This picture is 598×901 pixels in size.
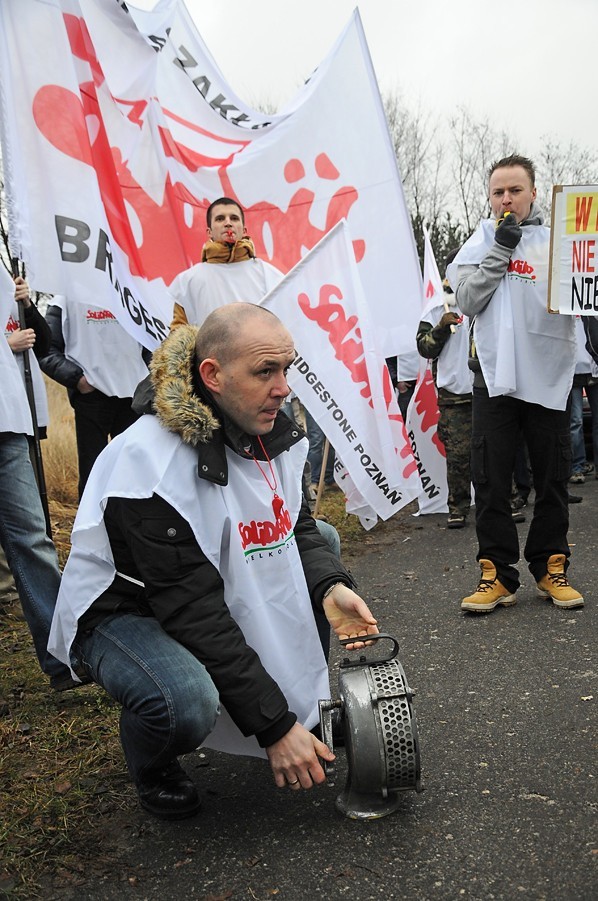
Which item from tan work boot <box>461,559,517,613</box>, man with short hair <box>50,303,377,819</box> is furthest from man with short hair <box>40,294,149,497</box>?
man with short hair <box>50,303,377,819</box>

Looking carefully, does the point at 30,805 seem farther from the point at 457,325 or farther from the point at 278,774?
the point at 457,325

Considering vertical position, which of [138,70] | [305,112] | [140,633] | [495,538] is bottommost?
[495,538]

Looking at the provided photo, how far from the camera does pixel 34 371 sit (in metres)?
4.86

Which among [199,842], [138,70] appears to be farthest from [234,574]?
[138,70]

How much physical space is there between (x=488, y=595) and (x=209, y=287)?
2568 millimetres

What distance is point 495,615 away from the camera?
4.61m

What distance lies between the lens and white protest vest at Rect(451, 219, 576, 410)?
4.56 meters

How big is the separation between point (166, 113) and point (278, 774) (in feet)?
16.1

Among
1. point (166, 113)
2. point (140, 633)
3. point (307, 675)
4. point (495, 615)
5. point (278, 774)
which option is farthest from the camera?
point (166, 113)

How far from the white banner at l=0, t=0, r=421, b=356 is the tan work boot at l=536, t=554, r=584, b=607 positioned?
2.12 m

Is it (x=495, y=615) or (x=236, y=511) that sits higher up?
(x=236, y=511)

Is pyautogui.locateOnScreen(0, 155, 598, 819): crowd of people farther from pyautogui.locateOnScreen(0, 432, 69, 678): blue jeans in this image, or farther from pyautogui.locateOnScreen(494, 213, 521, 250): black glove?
pyautogui.locateOnScreen(494, 213, 521, 250): black glove

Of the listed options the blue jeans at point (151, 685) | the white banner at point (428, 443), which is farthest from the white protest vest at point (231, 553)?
Result: the white banner at point (428, 443)

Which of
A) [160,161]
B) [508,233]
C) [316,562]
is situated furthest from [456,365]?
[316,562]
